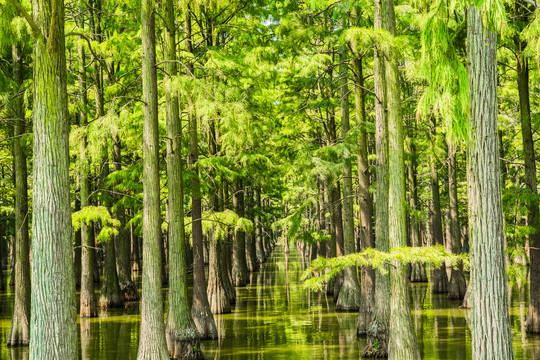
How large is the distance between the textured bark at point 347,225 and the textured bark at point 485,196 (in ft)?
37.8

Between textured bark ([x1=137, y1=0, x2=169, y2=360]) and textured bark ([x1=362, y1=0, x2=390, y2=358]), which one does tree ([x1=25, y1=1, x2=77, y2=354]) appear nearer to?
textured bark ([x1=137, y1=0, x2=169, y2=360])

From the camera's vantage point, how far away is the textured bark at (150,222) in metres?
11.6

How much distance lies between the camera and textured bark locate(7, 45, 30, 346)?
51.7ft

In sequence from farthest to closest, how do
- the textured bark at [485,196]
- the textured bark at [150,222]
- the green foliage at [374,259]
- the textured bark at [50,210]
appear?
the textured bark at [150,222] < the green foliage at [374,259] < the textured bark at [50,210] < the textured bark at [485,196]

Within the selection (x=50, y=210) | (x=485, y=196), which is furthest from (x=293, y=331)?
(x=50, y=210)

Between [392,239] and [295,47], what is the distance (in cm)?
863

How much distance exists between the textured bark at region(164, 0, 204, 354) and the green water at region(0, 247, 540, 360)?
98 centimetres

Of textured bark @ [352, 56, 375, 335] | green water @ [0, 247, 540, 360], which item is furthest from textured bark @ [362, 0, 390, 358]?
textured bark @ [352, 56, 375, 335]

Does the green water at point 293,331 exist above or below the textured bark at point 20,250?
below

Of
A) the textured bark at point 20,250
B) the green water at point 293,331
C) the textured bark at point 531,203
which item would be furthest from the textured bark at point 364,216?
the textured bark at point 20,250

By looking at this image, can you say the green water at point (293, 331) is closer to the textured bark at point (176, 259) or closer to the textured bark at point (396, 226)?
the textured bark at point (176, 259)

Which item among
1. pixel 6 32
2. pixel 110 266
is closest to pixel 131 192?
pixel 110 266

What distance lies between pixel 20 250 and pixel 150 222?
250 inches

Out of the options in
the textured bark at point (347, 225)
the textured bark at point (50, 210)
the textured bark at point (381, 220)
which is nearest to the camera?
the textured bark at point (50, 210)
